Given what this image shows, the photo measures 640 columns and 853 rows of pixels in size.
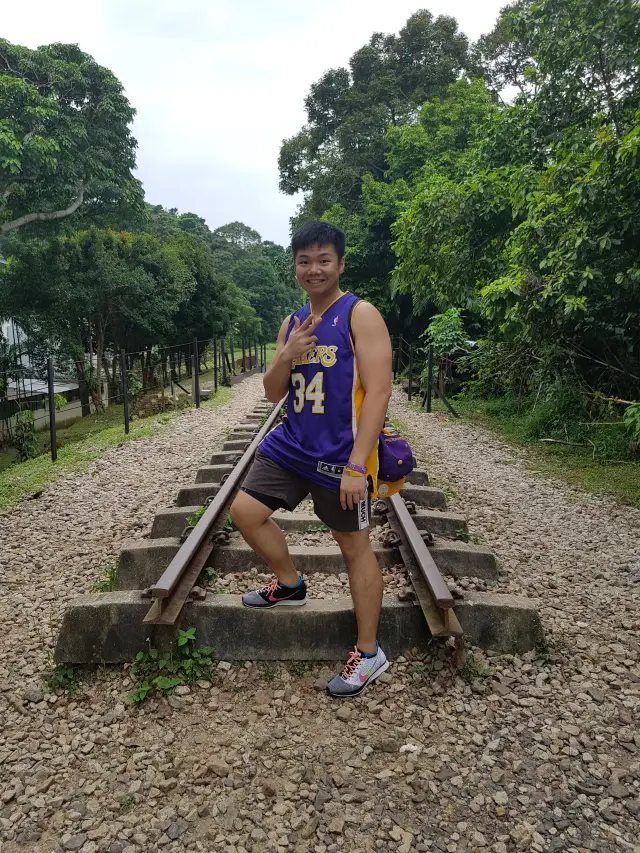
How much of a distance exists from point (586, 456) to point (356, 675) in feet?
18.5

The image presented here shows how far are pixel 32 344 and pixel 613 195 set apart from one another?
14244 millimetres

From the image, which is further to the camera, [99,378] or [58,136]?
[58,136]

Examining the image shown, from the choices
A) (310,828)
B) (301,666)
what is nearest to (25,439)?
(301,666)

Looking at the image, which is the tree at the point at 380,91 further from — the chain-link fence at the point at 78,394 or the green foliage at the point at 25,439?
the green foliage at the point at 25,439

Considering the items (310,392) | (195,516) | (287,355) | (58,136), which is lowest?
(195,516)

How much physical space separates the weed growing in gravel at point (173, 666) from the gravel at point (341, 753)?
60mm

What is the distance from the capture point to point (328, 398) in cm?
226

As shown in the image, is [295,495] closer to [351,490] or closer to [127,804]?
[351,490]

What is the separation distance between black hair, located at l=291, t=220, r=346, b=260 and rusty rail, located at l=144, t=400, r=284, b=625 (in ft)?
5.16

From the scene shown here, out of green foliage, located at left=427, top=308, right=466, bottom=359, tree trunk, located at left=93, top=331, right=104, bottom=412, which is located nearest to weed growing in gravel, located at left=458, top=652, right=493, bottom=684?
green foliage, located at left=427, top=308, right=466, bottom=359

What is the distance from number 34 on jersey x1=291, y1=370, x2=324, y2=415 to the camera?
2.27 metres

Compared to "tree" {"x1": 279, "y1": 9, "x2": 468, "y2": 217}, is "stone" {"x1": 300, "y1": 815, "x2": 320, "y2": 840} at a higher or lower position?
lower

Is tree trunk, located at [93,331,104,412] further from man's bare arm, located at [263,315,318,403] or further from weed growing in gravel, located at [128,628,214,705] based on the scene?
man's bare arm, located at [263,315,318,403]

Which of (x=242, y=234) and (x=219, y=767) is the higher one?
(x=242, y=234)
